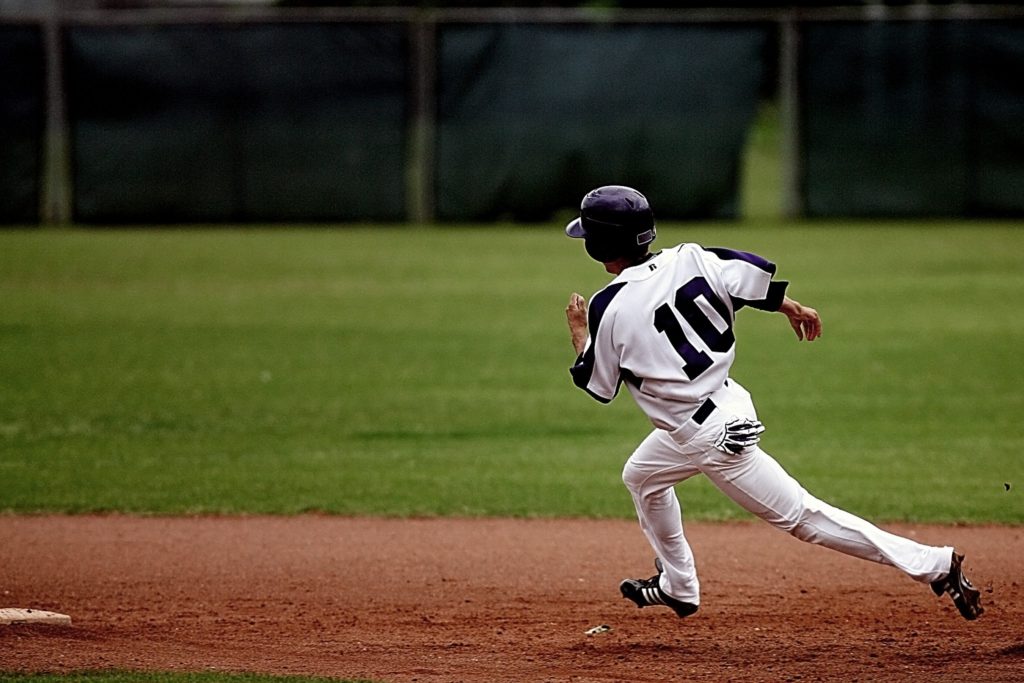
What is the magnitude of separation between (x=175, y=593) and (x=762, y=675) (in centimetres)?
290

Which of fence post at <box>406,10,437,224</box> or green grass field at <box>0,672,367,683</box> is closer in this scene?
green grass field at <box>0,672,367,683</box>

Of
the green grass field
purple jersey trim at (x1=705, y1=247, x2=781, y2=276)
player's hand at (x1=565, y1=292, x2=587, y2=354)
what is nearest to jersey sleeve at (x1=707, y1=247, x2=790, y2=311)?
purple jersey trim at (x1=705, y1=247, x2=781, y2=276)

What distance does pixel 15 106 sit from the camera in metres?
22.6

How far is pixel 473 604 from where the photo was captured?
6.50 meters

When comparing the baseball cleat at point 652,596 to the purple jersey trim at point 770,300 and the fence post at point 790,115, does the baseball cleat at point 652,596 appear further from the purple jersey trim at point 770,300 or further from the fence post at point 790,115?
the fence post at point 790,115

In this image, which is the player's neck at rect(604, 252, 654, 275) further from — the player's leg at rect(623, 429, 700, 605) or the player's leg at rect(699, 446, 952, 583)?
the player's leg at rect(699, 446, 952, 583)

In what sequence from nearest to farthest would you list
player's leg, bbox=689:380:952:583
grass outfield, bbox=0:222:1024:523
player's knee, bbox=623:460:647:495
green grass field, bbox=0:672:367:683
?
green grass field, bbox=0:672:367:683, player's leg, bbox=689:380:952:583, player's knee, bbox=623:460:647:495, grass outfield, bbox=0:222:1024:523

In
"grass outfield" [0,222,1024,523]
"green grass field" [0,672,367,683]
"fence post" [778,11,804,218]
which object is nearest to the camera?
"green grass field" [0,672,367,683]

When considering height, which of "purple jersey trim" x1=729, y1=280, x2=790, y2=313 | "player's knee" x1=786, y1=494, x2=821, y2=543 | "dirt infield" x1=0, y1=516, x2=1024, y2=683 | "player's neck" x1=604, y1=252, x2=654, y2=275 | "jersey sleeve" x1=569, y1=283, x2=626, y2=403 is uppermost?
"player's neck" x1=604, y1=252, x2=654, y2=275

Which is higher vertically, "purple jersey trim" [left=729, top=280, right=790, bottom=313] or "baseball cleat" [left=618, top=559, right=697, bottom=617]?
"purple jersey trim" [left=729, top=280, right=790, bottom=313]

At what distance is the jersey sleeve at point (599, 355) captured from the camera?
5156 millimetres

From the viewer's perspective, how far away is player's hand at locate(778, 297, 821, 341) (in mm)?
5393

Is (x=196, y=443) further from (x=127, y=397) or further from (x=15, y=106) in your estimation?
(x=15, y=106)

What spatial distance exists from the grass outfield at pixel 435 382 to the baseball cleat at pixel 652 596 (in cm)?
235
